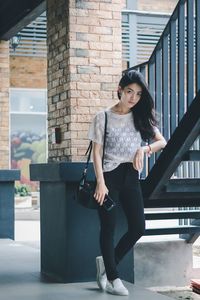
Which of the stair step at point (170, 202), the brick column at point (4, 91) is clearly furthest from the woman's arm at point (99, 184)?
the brick column at point (4, 91)

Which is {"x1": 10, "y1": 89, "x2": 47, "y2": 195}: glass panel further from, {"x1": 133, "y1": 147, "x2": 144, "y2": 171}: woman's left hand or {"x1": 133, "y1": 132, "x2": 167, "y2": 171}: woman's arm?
{"x1": 133, "y1": 147, "x2": 144, "y2": 171}: woman's left hand

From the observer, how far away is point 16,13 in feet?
29.0

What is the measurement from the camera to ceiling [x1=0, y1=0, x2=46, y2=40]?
8266 millimetres

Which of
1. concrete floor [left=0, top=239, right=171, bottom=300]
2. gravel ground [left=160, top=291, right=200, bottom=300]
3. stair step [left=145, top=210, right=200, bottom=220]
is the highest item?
stair step [left=145, top=210, right=200, bottom=220]

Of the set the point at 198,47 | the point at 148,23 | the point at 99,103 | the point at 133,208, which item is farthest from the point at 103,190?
the point at 148,23

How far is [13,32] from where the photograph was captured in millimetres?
9773

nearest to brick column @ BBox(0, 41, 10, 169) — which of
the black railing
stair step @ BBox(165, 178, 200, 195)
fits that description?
the black railing

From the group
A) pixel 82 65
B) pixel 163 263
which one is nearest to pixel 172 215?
pixel 163 263

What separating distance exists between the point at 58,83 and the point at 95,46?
56 cm

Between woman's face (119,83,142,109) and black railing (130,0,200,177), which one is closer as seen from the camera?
woman's face (119,83,142,109)

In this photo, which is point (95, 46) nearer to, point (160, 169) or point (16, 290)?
point (160, 169)

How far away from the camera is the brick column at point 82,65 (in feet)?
19.8

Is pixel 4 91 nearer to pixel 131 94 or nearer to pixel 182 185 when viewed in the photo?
pixel 182 185

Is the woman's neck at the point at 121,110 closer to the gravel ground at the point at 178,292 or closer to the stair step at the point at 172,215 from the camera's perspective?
the stair step at the point at 172,215
